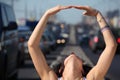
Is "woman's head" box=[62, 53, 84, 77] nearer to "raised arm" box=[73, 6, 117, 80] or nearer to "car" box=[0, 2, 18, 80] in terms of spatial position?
"raised arm" box=[73, 6, 117, 80]

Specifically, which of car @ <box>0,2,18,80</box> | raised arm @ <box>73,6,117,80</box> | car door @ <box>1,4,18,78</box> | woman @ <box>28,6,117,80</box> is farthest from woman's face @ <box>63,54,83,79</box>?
car door @ <box>1,4,18,78</box>

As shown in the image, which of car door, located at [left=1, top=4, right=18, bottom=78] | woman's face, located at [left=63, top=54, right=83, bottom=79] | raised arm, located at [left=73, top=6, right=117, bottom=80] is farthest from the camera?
car door, located at [left=1, top=4, right=18, bottom=78]

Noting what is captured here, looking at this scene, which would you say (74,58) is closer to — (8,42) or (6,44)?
(6,44)

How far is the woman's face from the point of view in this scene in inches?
203

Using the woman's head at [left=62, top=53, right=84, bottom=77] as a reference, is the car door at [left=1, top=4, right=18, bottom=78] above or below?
below

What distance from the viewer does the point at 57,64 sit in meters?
6.35

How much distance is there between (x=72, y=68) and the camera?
516 cm

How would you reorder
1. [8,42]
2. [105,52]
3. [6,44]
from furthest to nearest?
[8,42], [6,44], [105,52]

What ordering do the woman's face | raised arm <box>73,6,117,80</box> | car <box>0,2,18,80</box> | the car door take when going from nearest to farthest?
the woman's face, raised arm <box>73,6,117,80</box>, car <box>0,2,18,80</box>, the car door

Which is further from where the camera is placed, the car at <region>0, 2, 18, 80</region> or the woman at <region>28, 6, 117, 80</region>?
the car at <region>0, 2, 18, 80</region>

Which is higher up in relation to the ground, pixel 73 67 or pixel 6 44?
pixel 73 67

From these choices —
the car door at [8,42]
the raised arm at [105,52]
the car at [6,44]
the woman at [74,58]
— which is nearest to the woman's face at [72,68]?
the woman at [74,58]

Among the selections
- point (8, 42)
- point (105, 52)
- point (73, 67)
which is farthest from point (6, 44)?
point (73, 67)

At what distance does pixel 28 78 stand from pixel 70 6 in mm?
14002
